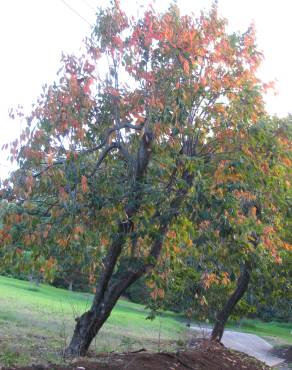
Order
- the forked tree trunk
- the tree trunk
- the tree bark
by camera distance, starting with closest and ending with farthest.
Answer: the tree bark < the forked tree trunk < the tree trunk

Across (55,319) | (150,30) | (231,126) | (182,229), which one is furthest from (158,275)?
(55,319)

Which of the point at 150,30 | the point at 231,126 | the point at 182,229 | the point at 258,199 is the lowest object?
the point at 182,229

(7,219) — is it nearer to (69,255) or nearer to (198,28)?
(69,255)

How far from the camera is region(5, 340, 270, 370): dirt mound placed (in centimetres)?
821

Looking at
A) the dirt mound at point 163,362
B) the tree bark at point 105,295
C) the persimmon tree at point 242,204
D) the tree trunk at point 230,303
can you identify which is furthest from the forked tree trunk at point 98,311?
the tree trunk at point 230,303

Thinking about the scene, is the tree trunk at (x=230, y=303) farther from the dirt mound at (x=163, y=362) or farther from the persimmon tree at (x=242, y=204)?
the persimmon tree at (x=242, y=204)

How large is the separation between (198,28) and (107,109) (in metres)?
2.07

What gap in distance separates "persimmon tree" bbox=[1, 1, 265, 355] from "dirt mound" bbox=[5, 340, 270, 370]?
4.46ft

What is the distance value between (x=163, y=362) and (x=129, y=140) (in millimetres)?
3858

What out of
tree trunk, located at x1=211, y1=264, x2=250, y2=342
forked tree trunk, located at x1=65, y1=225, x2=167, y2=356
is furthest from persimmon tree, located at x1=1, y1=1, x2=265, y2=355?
tree trunk, located at x1=211, y1=264, x2=250, y2=342

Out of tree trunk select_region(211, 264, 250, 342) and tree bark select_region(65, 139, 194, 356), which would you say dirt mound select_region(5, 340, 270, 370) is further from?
tree trunk select_region(211, 264, 250, 342)

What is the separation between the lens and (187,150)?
10.1m

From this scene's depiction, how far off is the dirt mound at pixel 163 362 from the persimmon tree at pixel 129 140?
1358 mm

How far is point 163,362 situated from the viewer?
923 centimetres
